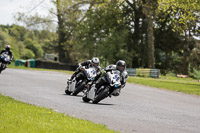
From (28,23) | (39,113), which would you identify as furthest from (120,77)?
(28,23)

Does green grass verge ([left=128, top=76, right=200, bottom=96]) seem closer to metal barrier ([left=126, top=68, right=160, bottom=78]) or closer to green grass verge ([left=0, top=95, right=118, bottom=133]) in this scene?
metal barrier ([left=126, top=68, right=160, bottom=78])

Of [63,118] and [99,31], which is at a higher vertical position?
[99,31]

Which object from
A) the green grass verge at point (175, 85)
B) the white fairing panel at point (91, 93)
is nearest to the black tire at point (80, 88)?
the white fairing panel at point (91, 93)

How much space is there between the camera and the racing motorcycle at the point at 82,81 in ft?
52.2

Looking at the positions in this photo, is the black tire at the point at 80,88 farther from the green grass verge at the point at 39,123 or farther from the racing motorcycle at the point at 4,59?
the racing motorcycle at the point at 4,59

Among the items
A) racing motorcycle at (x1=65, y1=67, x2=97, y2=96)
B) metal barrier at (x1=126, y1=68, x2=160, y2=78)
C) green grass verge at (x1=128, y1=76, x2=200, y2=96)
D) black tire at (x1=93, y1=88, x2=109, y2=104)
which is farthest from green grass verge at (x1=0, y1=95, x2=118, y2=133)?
metal barrier at (x1=126, y1=68, x2=160, y2=78)

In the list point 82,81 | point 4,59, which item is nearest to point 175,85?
point 4,59

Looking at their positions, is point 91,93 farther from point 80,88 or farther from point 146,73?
point 146,73

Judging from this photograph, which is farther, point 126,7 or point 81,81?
point 126,7

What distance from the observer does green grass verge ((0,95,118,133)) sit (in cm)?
805

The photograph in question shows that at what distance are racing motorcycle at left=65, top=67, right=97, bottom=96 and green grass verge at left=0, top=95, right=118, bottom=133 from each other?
5.20 meters

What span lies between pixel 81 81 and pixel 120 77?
2918 millimetres

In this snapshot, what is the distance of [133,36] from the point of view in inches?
2302

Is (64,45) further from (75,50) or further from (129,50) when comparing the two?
(129,50)
